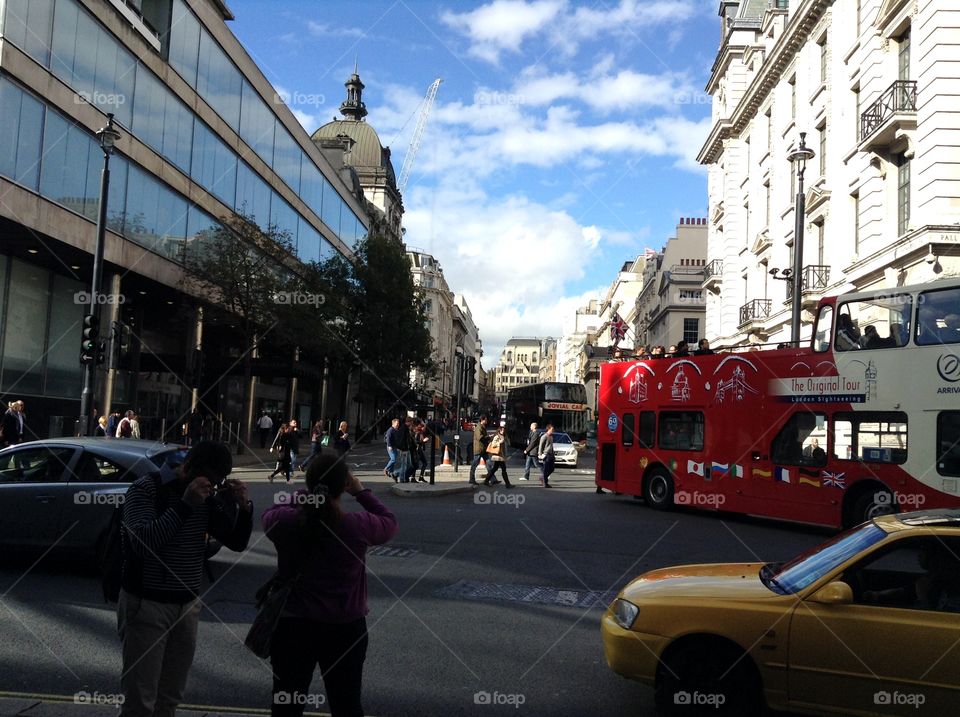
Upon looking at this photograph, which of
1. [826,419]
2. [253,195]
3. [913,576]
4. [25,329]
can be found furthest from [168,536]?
[253,195]

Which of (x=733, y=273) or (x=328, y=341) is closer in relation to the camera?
(x=328, y=341)

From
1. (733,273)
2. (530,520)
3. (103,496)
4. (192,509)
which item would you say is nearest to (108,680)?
(192,509)

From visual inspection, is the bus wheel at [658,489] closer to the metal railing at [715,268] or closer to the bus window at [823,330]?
the bus window at [823,330]

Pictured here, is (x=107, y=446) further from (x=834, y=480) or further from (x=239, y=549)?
(x=834, y=480)

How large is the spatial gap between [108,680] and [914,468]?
11985mm

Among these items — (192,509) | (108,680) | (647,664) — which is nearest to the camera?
(192,509)

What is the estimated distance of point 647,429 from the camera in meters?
19.0

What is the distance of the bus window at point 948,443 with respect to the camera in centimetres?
1239

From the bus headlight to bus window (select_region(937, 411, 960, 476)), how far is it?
946 cm

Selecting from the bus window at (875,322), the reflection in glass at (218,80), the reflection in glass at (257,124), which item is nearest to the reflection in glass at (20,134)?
the reflection in glass at (218,80)

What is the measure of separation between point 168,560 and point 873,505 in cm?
1255

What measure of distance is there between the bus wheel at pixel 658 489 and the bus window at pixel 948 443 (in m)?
6.26

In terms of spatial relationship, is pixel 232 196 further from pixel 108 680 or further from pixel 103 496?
pixel 108 680

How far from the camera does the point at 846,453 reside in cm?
1399
